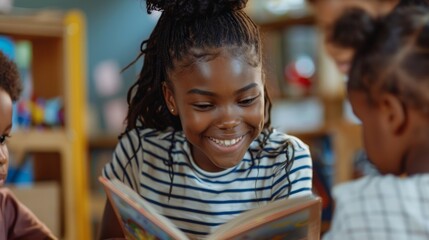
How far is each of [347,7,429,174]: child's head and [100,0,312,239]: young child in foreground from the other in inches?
8.2

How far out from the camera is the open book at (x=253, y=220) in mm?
838

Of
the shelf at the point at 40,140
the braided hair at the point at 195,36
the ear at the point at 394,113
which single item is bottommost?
the shelf at the point at 40,140

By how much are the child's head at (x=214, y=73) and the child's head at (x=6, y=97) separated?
0.26 m

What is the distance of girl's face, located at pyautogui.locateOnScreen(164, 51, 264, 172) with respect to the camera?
102 cm

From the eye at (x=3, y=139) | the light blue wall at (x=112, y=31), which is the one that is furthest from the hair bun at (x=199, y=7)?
the light blue wall at (x=112, y=31)

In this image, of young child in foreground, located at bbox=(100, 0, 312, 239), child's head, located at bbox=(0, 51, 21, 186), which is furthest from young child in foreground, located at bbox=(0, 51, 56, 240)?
young child in foreground, located at bbox=(100, 0, 312, 239)

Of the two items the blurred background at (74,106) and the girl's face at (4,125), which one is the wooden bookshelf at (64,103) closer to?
the blurred background at (74,106)

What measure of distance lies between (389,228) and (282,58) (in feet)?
7.34

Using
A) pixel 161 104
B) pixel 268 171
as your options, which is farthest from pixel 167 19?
pixel 268 171

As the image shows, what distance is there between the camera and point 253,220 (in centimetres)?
84

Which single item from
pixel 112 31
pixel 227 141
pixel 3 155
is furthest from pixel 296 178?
pixel 112 31

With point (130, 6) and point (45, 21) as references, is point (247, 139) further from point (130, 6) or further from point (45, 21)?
point (130, 6)

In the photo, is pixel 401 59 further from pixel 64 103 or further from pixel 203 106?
pixel 64 103

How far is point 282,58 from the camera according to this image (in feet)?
9.77
